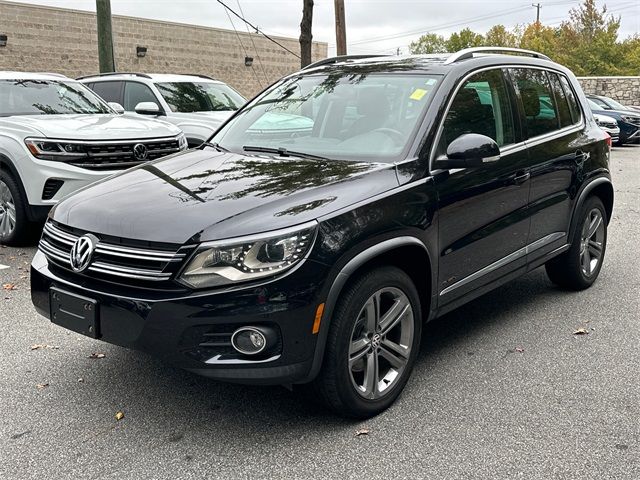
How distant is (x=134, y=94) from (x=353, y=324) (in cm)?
871

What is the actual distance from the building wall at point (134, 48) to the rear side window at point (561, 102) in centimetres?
1880

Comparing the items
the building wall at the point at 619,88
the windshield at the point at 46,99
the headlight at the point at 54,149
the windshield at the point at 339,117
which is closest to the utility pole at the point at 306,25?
the windshield at the point at 46,99

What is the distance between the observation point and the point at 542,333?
4664 mm

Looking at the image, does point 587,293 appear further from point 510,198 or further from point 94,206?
point 94,206

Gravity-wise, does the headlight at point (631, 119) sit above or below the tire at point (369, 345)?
above

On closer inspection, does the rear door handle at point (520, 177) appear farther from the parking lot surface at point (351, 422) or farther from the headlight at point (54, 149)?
the headlight at point (54, 149)

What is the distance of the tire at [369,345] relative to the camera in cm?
316

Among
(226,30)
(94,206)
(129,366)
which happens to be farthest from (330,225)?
(226,30)

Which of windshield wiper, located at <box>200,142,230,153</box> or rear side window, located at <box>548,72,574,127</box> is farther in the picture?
rear side window, located at <box>548,72,574,127</box>

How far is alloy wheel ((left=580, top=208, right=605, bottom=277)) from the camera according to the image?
17.9 feet

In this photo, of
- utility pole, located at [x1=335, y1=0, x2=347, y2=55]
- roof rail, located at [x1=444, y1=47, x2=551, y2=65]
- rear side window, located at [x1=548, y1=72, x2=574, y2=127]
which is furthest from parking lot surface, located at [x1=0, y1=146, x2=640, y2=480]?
utility pole, located at [x1=335, y1=0, x2=347, y2=55]

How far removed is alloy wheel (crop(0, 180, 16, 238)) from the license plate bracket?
381 cm

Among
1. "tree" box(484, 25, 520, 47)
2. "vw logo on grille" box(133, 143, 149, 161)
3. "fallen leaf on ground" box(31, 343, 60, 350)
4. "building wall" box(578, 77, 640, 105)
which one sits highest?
"tree" box(484, 25, 520, 47)

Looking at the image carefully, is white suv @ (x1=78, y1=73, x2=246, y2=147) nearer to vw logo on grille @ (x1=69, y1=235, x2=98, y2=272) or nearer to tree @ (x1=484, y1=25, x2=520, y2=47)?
vw logo on grille @ (x1=69, y1=235, x2=98, y2=272)
